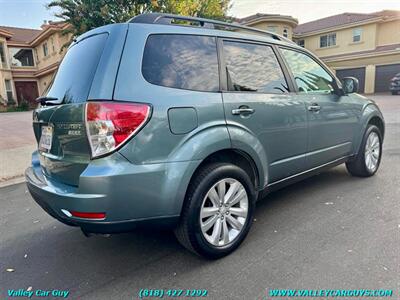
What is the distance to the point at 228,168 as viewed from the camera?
100 inches

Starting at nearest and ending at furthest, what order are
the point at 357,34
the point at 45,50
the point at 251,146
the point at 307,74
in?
the point at 251,146 → the point at 307,74 → the point at 45,50 → the point at 357,34

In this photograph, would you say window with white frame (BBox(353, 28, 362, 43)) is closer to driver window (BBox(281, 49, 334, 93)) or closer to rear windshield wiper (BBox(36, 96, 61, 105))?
driver window (BBox(281, 49, 334, 93))

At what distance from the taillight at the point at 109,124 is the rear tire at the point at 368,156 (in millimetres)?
3496

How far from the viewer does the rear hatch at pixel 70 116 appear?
214 cm

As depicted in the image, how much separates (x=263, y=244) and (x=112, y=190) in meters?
1.53

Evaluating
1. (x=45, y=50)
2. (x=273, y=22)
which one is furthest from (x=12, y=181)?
(x=273, y=22)

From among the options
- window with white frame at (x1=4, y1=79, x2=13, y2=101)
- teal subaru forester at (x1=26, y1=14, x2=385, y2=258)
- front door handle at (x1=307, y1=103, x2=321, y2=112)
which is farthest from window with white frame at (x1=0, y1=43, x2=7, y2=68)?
front door handle at (x1=307, y1=103, x2=321, y2=112)

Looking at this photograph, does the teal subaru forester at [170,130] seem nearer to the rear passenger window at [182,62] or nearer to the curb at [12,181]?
the rear passenger window at [182,62]

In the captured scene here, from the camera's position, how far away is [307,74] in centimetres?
360

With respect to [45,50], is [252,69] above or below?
below

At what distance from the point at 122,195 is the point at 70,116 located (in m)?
0.71

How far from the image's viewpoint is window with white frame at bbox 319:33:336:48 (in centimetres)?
2866

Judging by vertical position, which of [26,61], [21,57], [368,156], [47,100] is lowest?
[368,156]

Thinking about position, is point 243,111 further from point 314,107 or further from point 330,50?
point 330,50
